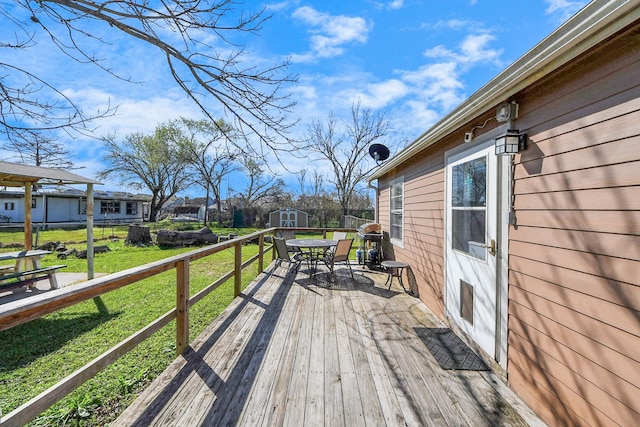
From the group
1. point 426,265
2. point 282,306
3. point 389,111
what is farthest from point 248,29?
point 389,111

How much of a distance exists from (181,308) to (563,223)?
3.02 m

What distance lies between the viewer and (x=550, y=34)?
1.62 m

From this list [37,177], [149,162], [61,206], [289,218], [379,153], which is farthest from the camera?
[149,162]

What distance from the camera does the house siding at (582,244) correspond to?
4.50 ft

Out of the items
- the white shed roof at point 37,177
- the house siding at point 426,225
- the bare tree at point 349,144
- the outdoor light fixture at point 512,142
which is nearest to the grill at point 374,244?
the house siding at point 426,225

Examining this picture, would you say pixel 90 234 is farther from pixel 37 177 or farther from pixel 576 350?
pixel 576 350

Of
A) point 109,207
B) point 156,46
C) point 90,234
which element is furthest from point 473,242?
point 109,207

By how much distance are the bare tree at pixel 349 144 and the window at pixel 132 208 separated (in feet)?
70.7

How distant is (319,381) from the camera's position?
7.34 ft

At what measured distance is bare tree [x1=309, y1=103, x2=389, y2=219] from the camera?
19203 millimetres

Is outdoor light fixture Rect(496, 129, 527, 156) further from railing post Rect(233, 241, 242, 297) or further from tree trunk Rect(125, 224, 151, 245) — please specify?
tree trunk Rect(125, 224, 151, 245)

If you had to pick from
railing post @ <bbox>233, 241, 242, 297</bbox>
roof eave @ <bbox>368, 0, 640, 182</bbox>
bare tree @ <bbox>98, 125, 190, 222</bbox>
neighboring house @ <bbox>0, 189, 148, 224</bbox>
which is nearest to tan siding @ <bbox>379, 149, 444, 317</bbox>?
roof eave @ <bbox>368, 0, 640, 182</bbox>

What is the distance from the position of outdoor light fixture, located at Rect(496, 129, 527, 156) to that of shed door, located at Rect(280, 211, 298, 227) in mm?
16757

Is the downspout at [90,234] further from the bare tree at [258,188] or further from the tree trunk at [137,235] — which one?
the bare tree at [258,188]
